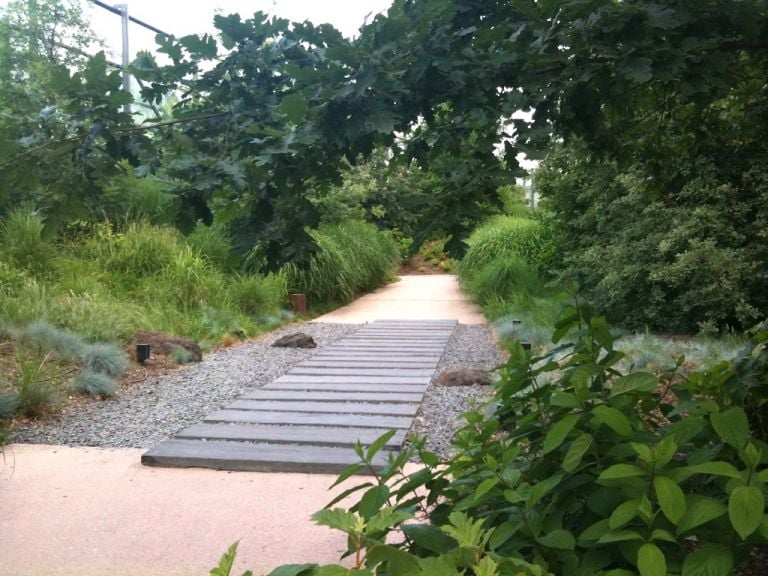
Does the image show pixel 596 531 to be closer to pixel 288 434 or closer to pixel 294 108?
pixel 294 108

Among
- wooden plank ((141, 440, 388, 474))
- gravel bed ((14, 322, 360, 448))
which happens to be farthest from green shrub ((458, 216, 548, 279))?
wooden plank ((141, 440, 388, 474))

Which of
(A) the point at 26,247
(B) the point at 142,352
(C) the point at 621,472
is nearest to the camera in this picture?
(C) the point at 621,472

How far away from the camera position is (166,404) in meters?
5.36

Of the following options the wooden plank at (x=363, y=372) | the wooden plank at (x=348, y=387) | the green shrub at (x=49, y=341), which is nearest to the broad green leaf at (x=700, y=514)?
the wooden plank at (x=348, y=387)

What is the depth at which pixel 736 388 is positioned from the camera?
1.95 metres

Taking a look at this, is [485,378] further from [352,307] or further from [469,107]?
[352,307]

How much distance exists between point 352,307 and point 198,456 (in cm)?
812

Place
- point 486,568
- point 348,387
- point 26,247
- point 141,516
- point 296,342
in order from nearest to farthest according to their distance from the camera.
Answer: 1. point 486,568
2. point 141,516
3. point 348,387
4. point 296,342
5. point 26,247

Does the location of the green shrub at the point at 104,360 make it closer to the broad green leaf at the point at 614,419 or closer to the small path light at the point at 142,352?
the small path light at the point at 142,352

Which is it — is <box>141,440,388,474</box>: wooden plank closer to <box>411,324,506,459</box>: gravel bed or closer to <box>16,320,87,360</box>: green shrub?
<box>411,324,506,459</box>: gravel bed

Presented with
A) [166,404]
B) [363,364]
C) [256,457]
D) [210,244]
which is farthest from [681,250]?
[210,244]

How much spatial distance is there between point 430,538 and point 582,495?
14.5 inches

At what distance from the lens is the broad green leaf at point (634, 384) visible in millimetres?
1543

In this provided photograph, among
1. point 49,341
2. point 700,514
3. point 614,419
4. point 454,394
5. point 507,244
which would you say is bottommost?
point 454,394
